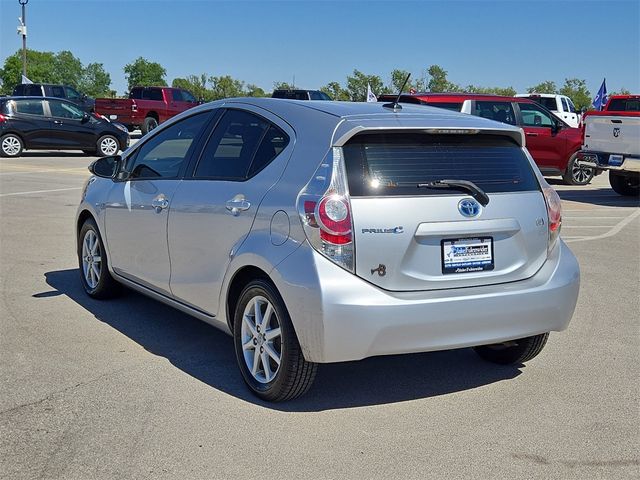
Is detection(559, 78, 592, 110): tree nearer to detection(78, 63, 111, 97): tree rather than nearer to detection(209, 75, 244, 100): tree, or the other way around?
detection(209, 75, 244, 100): tree

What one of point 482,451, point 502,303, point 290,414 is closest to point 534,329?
point 502,303

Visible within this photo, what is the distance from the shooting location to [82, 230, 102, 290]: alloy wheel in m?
6.75

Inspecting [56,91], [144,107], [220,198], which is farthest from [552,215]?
[56,91]

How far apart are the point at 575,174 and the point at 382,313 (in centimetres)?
1514

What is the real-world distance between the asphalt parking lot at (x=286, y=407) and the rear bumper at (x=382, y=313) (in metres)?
0.44

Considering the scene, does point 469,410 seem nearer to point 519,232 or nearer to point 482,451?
point 482,451

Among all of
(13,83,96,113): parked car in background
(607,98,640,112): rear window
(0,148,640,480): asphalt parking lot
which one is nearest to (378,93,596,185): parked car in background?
(607,98,640,112): rear window

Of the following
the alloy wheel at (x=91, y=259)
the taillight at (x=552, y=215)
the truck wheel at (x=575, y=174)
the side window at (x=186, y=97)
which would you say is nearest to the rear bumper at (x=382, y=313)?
the taillight at (x=552, y=215)

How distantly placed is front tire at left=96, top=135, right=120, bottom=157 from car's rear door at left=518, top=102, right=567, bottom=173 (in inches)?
471

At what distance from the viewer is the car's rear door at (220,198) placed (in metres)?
4.75

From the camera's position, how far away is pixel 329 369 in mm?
5188

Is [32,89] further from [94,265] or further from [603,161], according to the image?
[94,265]

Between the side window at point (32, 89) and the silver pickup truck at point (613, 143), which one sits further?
the side window at point (32, 89)

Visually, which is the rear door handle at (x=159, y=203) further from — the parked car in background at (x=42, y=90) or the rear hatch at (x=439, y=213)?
the parked car in background at (x=42, y=90)
